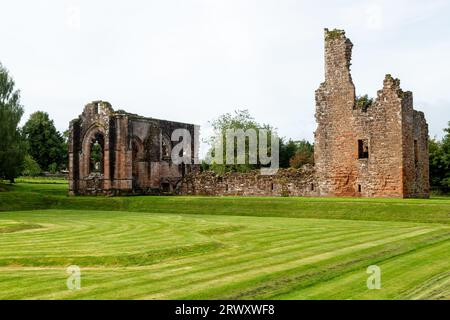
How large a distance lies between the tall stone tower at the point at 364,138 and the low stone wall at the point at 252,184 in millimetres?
1232

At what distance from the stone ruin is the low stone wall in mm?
58

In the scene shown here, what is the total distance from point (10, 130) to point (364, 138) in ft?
100

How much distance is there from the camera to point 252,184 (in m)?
34.9

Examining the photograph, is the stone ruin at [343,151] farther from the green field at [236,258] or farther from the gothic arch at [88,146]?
→ the green field at [236,258]

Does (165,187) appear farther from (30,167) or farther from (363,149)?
(30,167)

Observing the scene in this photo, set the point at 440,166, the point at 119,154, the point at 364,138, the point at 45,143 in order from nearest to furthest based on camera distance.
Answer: the point at 364,138, the point at 119,154, the point at 440,166, the point at 45,143

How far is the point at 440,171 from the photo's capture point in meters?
44.2

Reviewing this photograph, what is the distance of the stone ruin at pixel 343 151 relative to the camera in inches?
1109

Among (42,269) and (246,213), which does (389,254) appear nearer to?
(42,269)

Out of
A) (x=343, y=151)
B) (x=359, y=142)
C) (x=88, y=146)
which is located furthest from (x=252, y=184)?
(x=88, y=146)

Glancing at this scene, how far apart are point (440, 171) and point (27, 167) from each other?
44084mm

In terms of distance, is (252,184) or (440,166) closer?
(252,184)

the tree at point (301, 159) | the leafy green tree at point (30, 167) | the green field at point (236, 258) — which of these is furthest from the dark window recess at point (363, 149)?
the leafy green tree at point (30, 167)
